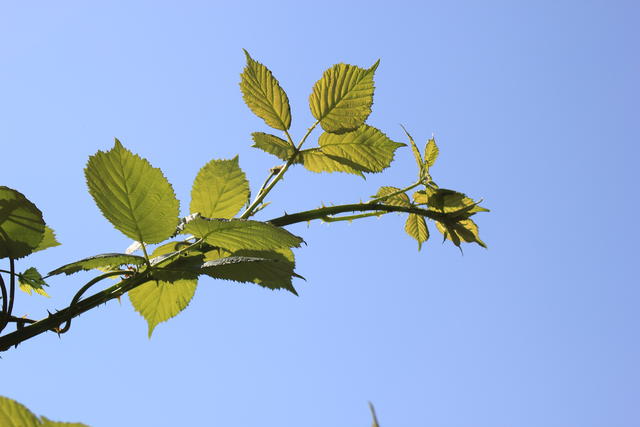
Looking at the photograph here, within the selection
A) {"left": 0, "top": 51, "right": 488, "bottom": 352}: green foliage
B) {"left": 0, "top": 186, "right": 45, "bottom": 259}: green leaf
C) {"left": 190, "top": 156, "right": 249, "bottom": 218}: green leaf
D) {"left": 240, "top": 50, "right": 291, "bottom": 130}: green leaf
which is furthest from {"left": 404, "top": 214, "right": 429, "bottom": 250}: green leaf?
{"left": 0, "top": 186, "right": 45, "bottom": 259}: green leaf

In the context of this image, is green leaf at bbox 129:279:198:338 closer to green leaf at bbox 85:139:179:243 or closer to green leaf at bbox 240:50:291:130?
green leaf at bbox 85:139:179:243

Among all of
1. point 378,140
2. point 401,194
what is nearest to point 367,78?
point 378,140

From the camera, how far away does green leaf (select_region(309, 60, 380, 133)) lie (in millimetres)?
979

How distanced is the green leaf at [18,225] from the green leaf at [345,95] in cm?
47

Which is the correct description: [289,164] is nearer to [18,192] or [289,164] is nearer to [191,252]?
[191,252]

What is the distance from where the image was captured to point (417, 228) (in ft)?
3.79

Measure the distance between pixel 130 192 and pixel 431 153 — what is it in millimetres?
585

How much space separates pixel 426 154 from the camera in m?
1.11

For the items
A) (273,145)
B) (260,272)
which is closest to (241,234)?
(260,272)

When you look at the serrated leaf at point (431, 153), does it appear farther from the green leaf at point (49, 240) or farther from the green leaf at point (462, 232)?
the green leaf at point (49, 240)

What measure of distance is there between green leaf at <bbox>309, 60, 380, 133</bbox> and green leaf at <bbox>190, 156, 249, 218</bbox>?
0.24 metres

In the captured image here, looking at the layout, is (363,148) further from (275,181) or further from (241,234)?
(241,234)

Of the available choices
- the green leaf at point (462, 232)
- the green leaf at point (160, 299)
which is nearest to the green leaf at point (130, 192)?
the green leaf at point (160, 299)

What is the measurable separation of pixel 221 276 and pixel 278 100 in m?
0.38
